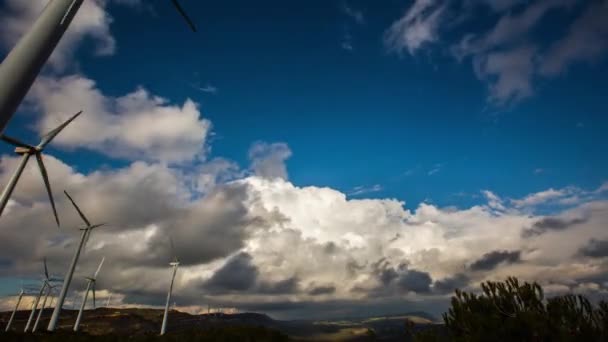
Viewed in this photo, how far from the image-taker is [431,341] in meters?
29.9

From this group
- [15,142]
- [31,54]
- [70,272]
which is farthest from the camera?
[70,272]

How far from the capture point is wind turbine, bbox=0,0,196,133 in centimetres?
587

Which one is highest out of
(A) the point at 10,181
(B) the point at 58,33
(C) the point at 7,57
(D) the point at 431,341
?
(A) the point at 10,181

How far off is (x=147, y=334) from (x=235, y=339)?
11.8m

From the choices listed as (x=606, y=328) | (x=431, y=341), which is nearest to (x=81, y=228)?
(x=431, y=341)

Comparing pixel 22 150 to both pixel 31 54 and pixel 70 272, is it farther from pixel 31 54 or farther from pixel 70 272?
pixel 31 54

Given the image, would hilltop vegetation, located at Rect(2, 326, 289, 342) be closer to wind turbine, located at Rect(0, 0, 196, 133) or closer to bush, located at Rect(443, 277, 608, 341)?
bush, located at Rect(443, 277, 608, 341)

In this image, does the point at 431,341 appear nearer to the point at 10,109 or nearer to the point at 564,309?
the point at 564,309

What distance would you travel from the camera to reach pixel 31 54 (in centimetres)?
646

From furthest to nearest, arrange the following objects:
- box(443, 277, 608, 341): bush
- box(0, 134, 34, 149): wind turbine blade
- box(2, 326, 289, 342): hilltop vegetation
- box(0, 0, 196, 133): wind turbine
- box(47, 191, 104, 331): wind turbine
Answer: box(47, 191, 104, 331): wind turbine
box(2, 326, 289, 342): hilltop vegetation
box(0, 134, 34, 149): wind turbine blade
box(443, 277, 608, 341): bush
box(0, 0, 196, 133): wind turbine

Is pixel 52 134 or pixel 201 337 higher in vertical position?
pixel 52 134

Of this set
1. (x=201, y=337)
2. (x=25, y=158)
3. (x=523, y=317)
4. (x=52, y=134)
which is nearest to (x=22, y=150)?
(x=25, y=158)

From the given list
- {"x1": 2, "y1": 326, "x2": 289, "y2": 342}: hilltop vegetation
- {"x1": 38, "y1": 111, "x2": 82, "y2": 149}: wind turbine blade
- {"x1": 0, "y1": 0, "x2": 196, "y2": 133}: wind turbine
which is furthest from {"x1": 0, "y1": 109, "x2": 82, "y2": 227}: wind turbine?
{"x1": 0, "y1": 0, "x2": 196, "y2": 133}: wind turbine

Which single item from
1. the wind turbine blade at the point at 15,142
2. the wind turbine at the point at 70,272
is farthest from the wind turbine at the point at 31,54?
the wind turbine at the point at 70,272
